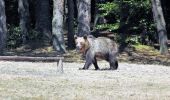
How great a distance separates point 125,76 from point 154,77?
88 centimetres

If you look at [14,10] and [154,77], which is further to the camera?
[14,10]

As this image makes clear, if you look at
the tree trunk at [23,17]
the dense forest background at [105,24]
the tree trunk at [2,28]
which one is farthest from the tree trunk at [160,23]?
the tree trunk at [23,17]

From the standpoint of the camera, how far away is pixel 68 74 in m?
17.5

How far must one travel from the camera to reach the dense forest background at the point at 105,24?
3139 centimetres

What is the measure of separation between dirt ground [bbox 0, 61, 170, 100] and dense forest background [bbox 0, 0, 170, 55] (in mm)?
13243

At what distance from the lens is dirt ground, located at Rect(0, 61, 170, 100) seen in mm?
12688

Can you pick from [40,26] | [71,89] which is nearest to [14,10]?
[40,26]

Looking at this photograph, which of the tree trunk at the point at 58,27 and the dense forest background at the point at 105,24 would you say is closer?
the tree trunk at the point at 58,27

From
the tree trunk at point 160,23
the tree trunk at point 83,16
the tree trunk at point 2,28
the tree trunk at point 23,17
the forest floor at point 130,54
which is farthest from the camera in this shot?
the tree trunk at point 23,17

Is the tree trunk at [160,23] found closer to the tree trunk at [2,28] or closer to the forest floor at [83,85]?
the tree trunk at [2,28]

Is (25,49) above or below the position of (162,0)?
below

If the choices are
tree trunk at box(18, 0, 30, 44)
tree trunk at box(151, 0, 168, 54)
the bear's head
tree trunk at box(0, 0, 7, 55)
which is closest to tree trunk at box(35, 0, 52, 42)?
tree trunk at box(18, 0, 30, 44)

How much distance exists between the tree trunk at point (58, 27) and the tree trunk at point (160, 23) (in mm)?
5155

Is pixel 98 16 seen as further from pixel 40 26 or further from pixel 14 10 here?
pixel 14 10
